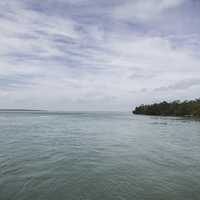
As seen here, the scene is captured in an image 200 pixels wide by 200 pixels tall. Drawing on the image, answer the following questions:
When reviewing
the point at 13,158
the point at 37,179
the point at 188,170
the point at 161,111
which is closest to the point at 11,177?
the point at 37,179

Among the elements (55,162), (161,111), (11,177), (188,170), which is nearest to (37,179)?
(11,177)

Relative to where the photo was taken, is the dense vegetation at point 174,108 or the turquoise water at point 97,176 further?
the dense vegetation at point 174,108

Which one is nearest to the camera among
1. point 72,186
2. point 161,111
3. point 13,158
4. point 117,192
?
point 117,192

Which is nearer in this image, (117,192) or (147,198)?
(147,198)

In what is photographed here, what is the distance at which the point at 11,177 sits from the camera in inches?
432

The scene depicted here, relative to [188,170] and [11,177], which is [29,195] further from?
[188,170]

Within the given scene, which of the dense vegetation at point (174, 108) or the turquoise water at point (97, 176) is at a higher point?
the dense vegetation at point (174, 108)

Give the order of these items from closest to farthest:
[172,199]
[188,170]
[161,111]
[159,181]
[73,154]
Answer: [172,199], [159,181], [188,170], [73,154], [161,111]

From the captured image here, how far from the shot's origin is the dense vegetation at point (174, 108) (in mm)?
113306

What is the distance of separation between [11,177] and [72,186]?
135 inches

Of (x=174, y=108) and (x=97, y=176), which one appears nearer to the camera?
(x=97, y=176)

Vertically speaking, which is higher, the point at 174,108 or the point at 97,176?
the point at 174,108

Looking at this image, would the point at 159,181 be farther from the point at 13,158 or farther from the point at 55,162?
the point at 13,158

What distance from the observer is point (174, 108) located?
135250 millimetres
